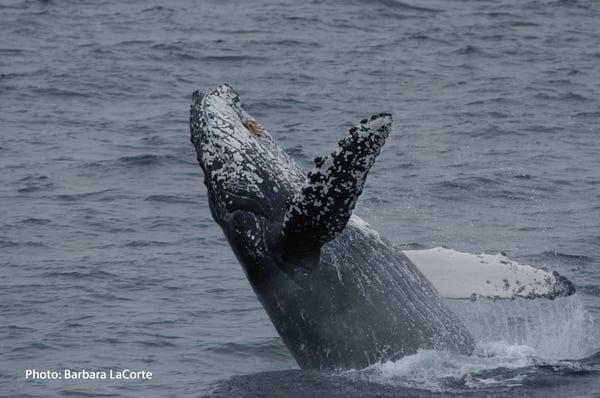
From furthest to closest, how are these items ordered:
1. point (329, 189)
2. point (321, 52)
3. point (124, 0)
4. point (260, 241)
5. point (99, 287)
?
1. point (124, 0)
2. point (321, 52)
3. point (99, 287)
4. point (260, 241)
5. point (329, 189)

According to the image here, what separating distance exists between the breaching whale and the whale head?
10 mm

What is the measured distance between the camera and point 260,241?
13.2 metres

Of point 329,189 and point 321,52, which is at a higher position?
point 329,189

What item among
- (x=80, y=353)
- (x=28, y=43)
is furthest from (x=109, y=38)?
(x=80, y=353)

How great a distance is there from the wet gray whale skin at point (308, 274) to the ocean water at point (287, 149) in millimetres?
282

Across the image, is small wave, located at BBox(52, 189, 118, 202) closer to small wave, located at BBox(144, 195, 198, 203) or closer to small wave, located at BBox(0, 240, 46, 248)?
small wave, located at BBox(144, 195, 198, 203)

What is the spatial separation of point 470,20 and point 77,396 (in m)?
28.3

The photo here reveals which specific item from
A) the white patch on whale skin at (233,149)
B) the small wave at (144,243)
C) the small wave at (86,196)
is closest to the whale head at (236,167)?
the white patch on whale skin at (233,149)

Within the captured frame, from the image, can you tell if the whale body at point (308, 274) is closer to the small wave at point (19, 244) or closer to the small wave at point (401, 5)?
the small wave at point (19, 244)

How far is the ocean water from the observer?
14.8 meters

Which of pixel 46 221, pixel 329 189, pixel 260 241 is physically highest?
pixel 329 189

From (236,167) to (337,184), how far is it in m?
1.97

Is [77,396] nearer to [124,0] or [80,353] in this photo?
[80,353]

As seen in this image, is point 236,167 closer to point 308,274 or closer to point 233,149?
point 233,149
